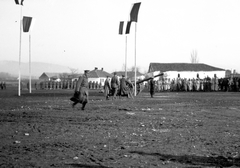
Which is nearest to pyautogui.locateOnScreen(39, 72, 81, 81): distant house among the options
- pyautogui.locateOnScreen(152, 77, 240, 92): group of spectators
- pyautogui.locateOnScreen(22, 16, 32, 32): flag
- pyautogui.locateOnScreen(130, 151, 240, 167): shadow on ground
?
pyautogui.locateOnScreen(152, 77, 240, 92): group of spectators

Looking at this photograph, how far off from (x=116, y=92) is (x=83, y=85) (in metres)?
10.4

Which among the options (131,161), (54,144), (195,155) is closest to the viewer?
(131,161)

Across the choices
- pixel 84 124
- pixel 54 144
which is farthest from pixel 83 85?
pixel 54 144

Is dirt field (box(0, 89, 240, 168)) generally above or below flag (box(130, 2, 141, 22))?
below

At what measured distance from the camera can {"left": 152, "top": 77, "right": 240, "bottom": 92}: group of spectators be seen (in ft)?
148

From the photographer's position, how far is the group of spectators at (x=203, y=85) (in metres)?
45.1

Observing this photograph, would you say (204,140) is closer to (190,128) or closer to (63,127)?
(190,128)

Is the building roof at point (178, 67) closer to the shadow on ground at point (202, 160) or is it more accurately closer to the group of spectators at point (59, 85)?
the group of spectators at point (59, 85)

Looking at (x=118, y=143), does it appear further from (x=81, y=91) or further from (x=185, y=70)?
(x=185, y=70)

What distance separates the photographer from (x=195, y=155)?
6973 mm

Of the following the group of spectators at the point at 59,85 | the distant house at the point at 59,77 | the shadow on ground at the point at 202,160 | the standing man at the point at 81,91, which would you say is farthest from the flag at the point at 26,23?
the distant house at the point at 59,77

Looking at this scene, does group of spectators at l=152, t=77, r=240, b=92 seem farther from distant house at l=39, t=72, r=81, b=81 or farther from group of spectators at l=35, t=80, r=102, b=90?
distant house at l=39, t=72, r=81, b=81

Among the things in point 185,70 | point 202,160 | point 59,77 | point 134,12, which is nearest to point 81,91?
point 202,160

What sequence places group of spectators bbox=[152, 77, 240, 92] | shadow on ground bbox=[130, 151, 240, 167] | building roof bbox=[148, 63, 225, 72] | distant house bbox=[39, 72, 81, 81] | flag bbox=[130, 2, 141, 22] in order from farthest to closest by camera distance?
distant house bbox=[39, 72, 81, 81], building roof bbox=[148, 63, 225, 72], group of spectators bbox=[152, 77, 240, 92], flag bbox=[130, 2, 141, 22], shadow on ground bbox=[130, 151, 240, 167]
